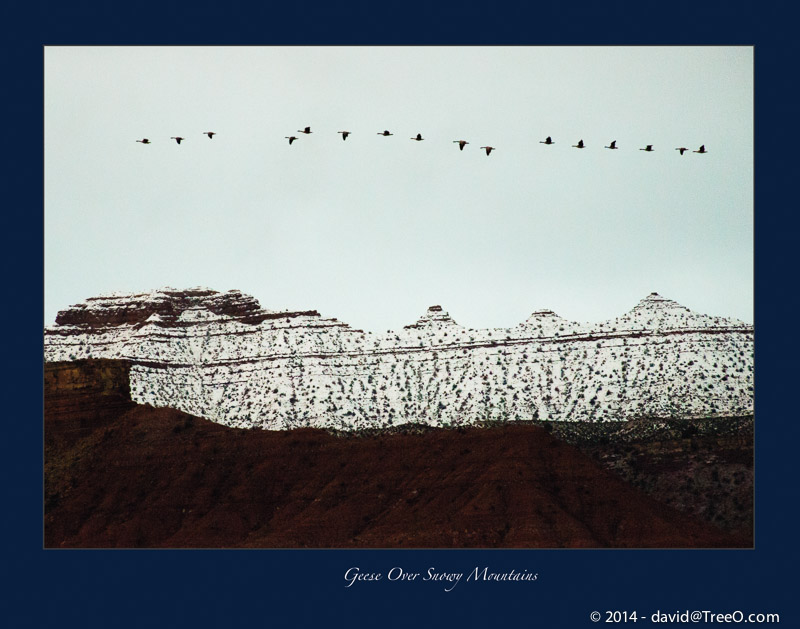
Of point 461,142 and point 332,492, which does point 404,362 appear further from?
point 461,142

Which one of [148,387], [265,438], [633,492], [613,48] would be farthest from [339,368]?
[613,48]

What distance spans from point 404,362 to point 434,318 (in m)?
2.14

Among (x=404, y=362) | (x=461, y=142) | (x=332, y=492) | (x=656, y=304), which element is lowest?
(x=332, y=492)

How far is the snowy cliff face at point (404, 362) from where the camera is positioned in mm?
35469

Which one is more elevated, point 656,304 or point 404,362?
point 656,304

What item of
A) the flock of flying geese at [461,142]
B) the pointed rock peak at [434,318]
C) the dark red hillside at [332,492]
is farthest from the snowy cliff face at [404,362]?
the flock of flying geese at [461,142]

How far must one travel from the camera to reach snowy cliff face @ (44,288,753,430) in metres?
35.5

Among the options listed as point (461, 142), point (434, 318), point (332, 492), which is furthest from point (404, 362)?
point (461, 142)

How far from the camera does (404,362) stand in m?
37.6

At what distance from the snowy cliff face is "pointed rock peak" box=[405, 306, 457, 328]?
0.18ft

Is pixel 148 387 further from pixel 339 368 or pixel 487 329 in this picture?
pixel 487 329

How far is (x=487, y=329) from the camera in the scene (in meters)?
36.6

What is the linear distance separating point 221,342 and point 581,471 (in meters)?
13.2

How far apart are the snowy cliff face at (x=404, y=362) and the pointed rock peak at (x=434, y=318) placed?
5 centimetres
